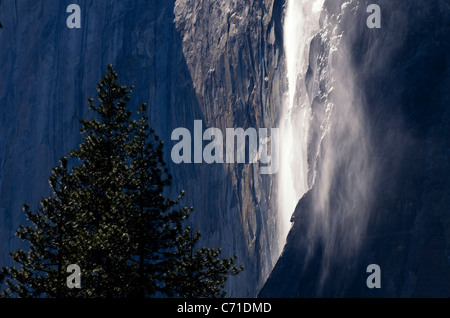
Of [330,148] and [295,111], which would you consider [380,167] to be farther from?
[295,111]

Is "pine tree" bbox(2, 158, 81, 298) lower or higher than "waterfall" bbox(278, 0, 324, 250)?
lower

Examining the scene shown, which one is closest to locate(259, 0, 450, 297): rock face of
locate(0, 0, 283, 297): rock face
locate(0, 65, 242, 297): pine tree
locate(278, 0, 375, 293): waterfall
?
locate(278, 0, 375, 293): waterfall

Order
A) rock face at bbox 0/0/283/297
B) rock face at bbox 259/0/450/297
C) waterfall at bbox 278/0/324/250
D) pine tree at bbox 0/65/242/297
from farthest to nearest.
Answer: rock face at bbox 0/0/283/297, waterfall at bbox 278/0/324/250, rock face at bbox 259/0/450/297, pine tree at bbox 0/65/242/297

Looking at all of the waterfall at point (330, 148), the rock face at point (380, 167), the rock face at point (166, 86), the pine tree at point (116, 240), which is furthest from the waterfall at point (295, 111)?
the pine tree at point (116, 240)

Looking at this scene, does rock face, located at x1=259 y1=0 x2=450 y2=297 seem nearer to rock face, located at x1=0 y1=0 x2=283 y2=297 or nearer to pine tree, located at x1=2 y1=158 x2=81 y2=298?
rock face, located at x1=0 y1=0 x2=283 y2=297

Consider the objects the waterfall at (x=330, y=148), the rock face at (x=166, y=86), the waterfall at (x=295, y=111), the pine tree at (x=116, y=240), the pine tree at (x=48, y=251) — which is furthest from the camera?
the rock face at (x=166, y=86)

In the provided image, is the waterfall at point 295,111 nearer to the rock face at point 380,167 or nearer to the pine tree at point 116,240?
the rock face at point 380,167
